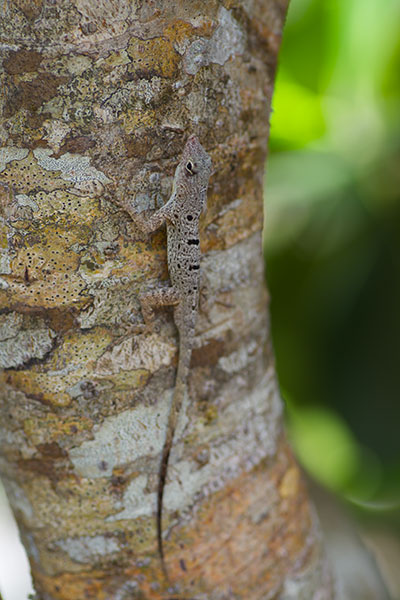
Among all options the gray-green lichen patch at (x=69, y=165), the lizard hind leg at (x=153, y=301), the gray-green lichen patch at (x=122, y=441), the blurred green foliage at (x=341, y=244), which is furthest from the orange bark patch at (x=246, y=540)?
the blurred green foliage at (x=341, y=244)

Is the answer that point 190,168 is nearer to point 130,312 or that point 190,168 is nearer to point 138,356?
point 130,312

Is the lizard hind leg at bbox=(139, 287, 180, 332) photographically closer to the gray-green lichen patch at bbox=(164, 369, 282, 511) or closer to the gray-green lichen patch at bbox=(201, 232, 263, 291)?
the gray-green lichen patch at bbox=(201, 232, 263, 291)

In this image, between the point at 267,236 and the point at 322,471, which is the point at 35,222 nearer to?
the point at 267,236

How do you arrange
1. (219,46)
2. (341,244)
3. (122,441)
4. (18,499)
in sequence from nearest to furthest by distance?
(219,46) → (122,441) → (18,499) → (341,244)

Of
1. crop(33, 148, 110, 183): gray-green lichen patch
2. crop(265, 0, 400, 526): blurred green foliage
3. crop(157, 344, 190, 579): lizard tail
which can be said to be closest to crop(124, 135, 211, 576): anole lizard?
crop(157, 344, 190, 579): lizard tail

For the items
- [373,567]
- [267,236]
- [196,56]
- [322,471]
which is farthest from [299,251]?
[196,56]

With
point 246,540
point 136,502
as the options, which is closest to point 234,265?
point 136,502
